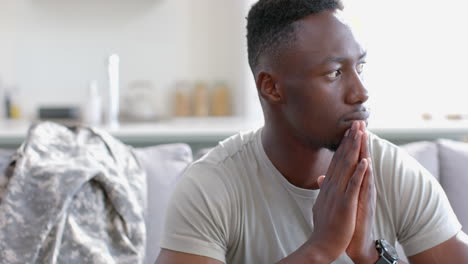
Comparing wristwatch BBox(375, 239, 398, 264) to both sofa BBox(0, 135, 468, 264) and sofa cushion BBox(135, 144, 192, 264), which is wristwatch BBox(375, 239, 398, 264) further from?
sofa cushion BBox(135, 144, 192, 264)

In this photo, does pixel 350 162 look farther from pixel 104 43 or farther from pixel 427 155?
pixel 104 43

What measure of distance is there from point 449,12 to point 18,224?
8.32ft

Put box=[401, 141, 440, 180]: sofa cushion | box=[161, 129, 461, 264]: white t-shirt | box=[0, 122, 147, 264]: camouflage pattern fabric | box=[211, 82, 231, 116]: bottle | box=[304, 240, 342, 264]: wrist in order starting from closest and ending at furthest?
box=[304, 240, 342, 264]: wrist < box=[161, 129, 461, 264]: white t-shirt < box=[0, 122, 147, 264]: camouflage pattern fabric < box=[401, 141, 440, 180]: sofa cushion < box=[211, 82, 231, 116]: bottle

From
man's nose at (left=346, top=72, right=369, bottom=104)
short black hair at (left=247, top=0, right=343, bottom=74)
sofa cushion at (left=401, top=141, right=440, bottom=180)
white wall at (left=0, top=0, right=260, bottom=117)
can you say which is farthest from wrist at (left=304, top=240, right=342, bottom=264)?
white wall at (left=0, top=0, right=260, bottom=117)

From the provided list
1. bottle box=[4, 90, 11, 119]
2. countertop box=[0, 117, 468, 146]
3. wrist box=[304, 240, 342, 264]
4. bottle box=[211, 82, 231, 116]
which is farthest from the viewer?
bottle box=[211, 82, 231, 116]

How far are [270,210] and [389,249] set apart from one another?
28 cm

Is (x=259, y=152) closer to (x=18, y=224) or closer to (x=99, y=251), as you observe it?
(x=99, y=251)

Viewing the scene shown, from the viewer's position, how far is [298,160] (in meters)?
1.55

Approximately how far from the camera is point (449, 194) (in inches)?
82.4

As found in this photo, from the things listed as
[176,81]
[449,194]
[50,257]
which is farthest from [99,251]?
Result: [176,81]

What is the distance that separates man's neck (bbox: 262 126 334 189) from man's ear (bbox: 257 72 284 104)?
8 cm

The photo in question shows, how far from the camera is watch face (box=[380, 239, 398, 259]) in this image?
1424 millimetres

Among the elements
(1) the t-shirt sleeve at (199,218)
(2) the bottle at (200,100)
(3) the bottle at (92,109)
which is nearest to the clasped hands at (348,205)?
(1) the t-shirt sleeve at (199,218)

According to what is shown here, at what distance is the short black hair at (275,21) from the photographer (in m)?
1.49
